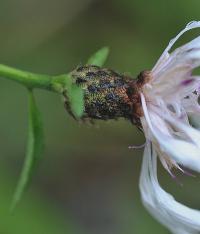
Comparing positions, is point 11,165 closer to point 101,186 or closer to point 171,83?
point 101,186

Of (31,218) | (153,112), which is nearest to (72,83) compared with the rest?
(153,112)

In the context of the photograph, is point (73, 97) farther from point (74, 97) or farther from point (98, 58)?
point (98, 58)

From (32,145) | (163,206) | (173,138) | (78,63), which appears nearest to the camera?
(173,138)

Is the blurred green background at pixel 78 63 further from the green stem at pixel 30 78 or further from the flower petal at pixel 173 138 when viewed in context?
the flower petal at pixel 173 138

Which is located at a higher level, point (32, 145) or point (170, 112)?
point (170, 112)

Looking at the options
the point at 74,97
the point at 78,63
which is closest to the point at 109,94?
the point at 74,97

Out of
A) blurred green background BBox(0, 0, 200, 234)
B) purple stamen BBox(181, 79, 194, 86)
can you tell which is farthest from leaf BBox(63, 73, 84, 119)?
blurred green background BBox(0, 0, 200, 234)

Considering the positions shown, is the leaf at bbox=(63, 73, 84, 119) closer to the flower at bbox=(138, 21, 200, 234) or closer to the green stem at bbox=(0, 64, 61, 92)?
the green stem at bbox=(0, 64, 61, 92)
